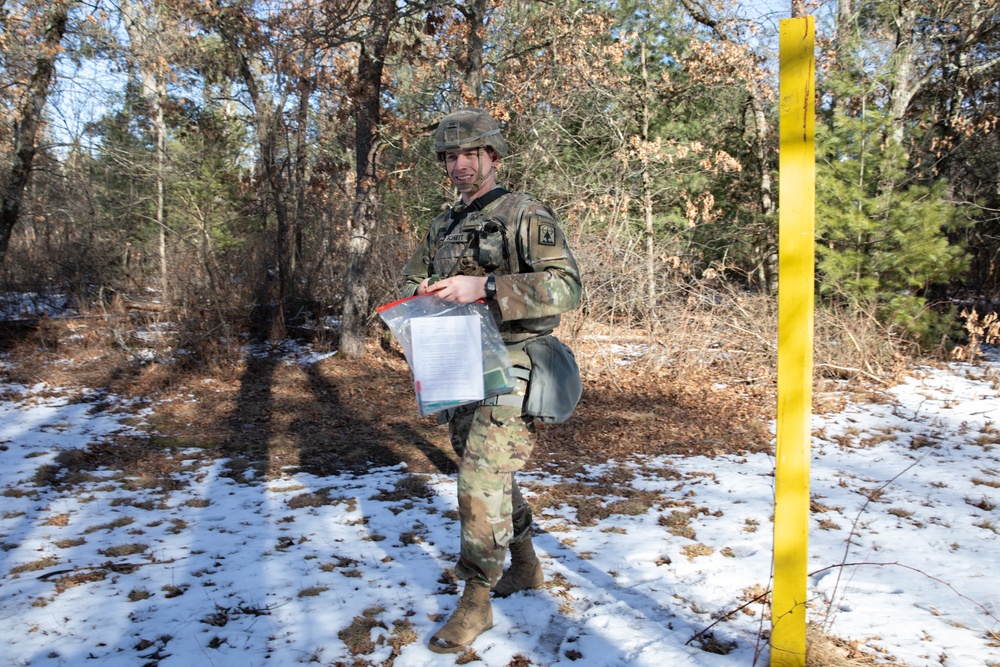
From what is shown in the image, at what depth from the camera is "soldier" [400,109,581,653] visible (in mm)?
2469

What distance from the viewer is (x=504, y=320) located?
2.52 metres

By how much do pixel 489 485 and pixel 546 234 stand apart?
998 millimetres

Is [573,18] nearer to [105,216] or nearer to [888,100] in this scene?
[888,100]

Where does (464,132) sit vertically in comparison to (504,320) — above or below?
above

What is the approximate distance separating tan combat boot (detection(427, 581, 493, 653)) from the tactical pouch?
0.73 metres

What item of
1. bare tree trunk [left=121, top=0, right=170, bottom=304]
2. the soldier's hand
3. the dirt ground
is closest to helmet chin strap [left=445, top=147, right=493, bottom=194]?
the soldier's hand

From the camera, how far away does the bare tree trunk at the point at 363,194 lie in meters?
9.51

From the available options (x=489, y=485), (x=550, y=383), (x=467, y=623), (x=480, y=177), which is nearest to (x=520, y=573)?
(x=467, y=623)

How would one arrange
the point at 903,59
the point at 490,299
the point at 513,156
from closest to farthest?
the point at 490,299
the point at 903,59
the point at 513,156

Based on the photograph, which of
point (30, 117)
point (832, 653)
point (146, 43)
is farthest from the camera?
point (146, 43)

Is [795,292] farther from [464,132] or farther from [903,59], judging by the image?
[903,59]

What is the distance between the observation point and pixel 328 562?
345 centimetres

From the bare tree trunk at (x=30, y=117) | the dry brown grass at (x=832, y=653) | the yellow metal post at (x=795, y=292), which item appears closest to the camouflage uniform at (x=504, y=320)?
the yellow metal post at (x=795, y=292)

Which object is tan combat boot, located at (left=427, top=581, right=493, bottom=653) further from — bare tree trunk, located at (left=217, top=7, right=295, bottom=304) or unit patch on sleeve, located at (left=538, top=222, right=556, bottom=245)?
bare tree trunk, located at (left=217, top=7, right=295, bottom=304)
